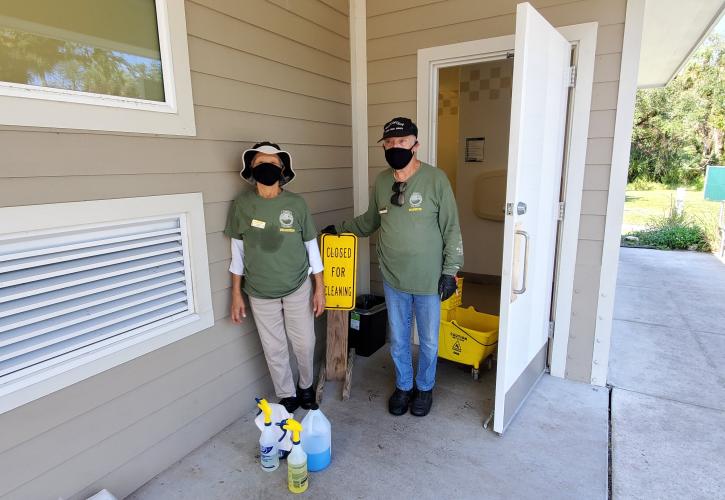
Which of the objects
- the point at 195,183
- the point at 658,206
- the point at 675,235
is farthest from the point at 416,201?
the point at 658,206

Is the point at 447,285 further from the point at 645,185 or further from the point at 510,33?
the point at 645,185

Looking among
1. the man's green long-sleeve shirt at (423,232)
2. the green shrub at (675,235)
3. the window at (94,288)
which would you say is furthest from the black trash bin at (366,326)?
the green shrub at (675,235)

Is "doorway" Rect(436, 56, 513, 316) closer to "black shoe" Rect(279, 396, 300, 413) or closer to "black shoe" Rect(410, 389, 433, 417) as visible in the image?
"black shoe" Rect(410, 389, 433, 417)

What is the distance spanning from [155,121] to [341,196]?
5.02ft

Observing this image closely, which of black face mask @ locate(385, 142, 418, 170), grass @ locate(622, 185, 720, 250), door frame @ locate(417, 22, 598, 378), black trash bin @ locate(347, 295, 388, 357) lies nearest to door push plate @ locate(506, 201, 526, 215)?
black face mask @ locate(385, 142, 418, 170)

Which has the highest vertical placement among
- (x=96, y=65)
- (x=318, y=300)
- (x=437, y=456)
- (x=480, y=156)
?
(x=96, y=65)

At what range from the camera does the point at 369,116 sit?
3.23m

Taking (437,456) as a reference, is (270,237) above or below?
above

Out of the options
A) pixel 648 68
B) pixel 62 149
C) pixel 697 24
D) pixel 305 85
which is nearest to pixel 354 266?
pixel 305 85

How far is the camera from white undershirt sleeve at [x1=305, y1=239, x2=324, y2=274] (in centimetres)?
237

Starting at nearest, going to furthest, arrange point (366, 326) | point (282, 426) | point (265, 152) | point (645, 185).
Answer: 1. point (282, 426)
2. point (265, 152)
3. point (366, 326)
4. point (645, 185)

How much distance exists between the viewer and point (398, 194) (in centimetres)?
229

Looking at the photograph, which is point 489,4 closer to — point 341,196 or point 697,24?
point 341,196

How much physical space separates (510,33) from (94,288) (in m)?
2.62
